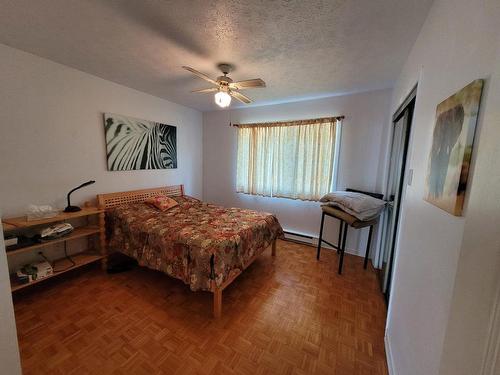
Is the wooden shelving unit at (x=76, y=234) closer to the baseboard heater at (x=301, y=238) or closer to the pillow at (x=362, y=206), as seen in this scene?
the baseboard heater at (x=301, y=238)

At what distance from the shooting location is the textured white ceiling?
1.40 m

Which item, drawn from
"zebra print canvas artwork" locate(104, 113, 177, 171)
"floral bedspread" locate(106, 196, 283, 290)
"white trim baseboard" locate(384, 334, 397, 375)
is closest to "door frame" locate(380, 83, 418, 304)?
"white trim baseboard" locate(384, 334, 397, 375)

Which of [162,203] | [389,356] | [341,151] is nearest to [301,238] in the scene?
[341,151]

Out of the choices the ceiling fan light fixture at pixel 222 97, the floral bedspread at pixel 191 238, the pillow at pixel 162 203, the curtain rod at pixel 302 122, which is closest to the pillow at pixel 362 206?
the floral bedspread at pixel 191 238

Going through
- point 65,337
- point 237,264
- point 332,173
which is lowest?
point 65,337

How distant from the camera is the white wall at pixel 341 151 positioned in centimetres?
293

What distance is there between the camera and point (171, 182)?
3861 mm

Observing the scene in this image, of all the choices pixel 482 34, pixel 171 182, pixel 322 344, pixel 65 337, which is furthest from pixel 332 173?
pixel 65 337

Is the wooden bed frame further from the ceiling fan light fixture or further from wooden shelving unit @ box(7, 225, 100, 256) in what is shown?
the ceiling fan light fixture

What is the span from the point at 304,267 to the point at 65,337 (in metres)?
2.54

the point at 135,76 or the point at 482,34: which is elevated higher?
the point at 135,76

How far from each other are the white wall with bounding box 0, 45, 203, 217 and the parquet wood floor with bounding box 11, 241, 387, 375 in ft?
3.66

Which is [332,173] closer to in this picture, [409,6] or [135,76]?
[409,6]

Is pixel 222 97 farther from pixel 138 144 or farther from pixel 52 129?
pixel 52 129
